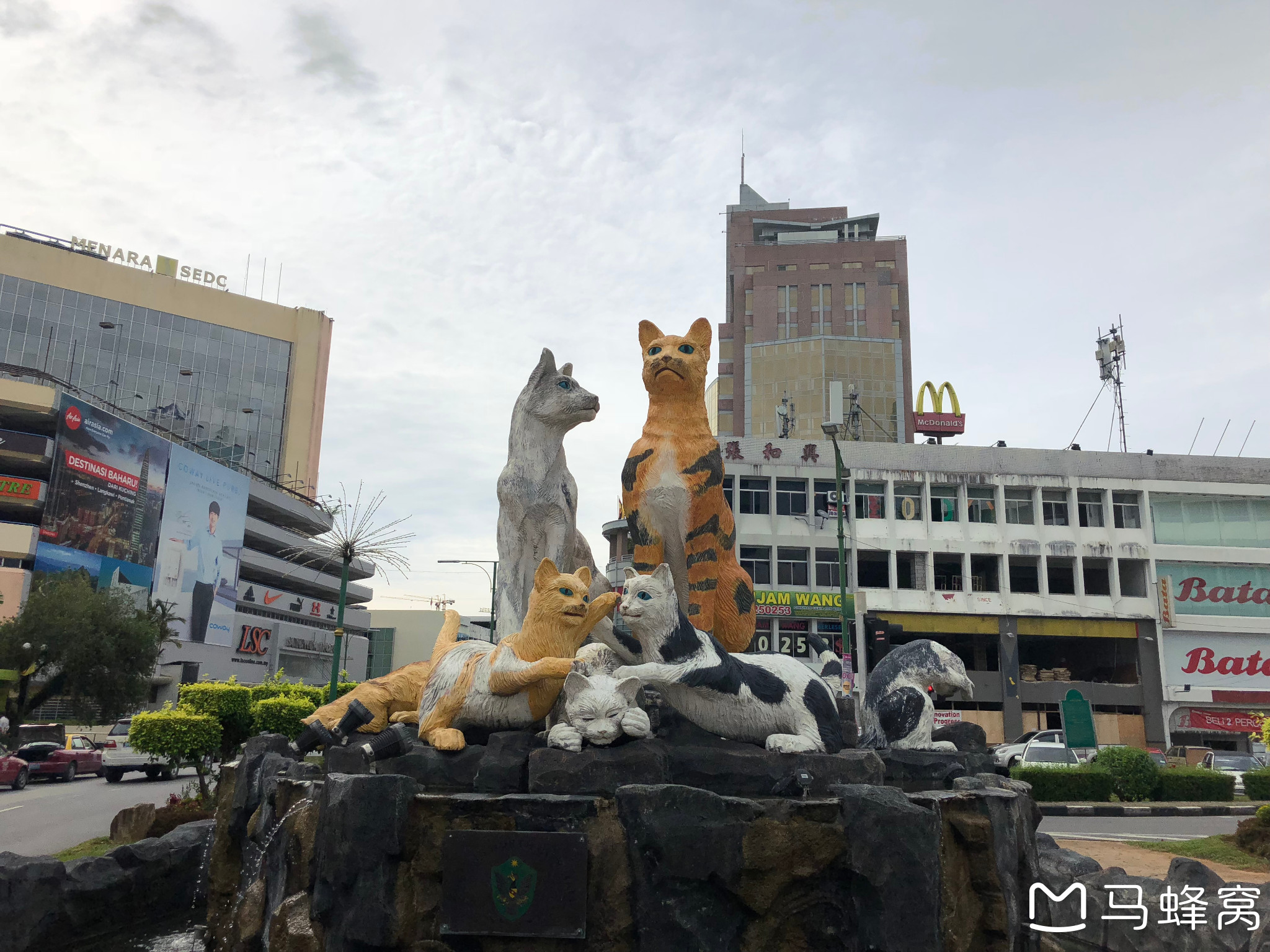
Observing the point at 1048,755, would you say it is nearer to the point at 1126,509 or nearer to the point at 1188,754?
the point at 1188,754

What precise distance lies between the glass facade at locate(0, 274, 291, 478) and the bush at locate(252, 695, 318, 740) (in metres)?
43.5

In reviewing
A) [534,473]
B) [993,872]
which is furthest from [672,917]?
[534,473]

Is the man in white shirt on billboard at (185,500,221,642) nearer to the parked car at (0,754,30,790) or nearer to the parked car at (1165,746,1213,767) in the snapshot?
the parked car at (0,754,30,790)

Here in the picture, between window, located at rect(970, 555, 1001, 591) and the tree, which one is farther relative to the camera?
window, located at rect(970, 555, 1001, 591)

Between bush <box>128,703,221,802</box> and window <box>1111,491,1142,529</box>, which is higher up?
window <box>1111,491,1142,529</box>

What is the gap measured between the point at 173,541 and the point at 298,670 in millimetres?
16174

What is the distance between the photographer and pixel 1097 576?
124 ft

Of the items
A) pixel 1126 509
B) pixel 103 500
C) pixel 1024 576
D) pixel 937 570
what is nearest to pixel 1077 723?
pixel 937 570

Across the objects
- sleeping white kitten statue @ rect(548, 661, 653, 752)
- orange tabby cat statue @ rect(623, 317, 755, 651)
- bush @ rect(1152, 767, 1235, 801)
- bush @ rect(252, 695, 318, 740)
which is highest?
orange tabby cat statue @ rect(623, 317, 755, 651)

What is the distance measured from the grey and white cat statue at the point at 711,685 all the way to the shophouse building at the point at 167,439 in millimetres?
35032

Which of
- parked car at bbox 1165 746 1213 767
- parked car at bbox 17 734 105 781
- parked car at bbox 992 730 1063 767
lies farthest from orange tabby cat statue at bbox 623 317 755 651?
parked car at bbox 1165 746 1213 767

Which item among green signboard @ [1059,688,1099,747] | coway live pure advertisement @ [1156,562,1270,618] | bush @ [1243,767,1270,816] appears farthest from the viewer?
coway live pure advertisement @ [1156,562,1270,618]

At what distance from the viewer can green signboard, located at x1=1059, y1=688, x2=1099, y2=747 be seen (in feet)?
71.9

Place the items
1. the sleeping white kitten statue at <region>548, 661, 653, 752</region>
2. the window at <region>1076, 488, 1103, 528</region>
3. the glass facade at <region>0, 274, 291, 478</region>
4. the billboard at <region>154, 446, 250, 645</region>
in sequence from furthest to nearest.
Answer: the glass facade at <region>0, 274, 291, 478</region>
the billboard at <region>154, 446, 250, 645</region>
the window at <region>1076, 488, 1103, 528</region>
the sleeping white kitten statue at <region>548, 661, 653, 752</region>
